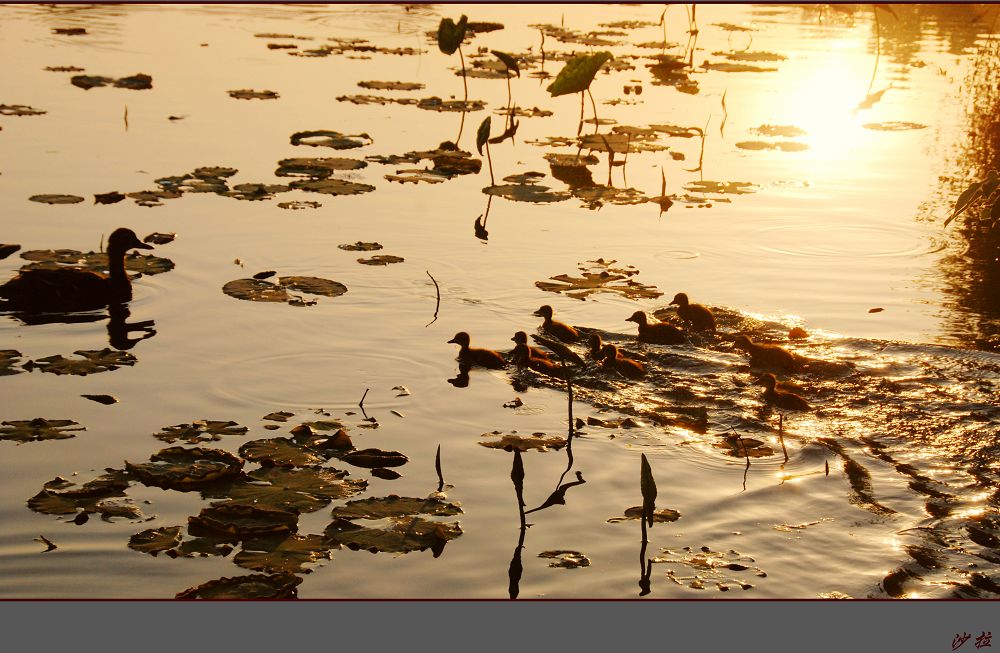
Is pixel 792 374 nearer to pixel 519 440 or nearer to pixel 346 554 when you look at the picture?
pixel 519 440

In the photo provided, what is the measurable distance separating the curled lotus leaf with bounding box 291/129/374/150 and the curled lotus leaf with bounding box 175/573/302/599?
33.5 feet

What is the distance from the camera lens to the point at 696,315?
10.3m

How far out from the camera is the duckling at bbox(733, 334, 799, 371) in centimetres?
970

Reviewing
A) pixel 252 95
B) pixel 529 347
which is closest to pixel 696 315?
pixel 529 347

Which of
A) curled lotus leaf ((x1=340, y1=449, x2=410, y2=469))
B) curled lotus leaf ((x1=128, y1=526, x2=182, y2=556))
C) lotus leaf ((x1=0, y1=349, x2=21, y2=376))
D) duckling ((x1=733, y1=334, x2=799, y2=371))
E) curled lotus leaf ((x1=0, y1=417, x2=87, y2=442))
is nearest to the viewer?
curled lotus leaf ((x1=128, y1=526, x2=182, y2=556))

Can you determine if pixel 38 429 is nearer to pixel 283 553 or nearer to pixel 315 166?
pixel 283 553

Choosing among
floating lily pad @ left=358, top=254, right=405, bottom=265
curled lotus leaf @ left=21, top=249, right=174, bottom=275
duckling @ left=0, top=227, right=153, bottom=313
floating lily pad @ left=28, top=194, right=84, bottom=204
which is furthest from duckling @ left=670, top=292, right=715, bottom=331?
floating lily pad @ left=28, top=194, right=84, bottom=204

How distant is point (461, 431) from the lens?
27.5 ft

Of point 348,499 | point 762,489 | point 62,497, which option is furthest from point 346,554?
point 762,489

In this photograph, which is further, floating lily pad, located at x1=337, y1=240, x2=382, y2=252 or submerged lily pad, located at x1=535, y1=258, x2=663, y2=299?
floating lily pad, located at x1=337, y1=240, x2=382, y2=252

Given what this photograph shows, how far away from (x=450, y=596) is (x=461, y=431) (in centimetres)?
219

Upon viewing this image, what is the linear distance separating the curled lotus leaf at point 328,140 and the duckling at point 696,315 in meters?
6.83

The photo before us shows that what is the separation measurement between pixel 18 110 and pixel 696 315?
461 inches

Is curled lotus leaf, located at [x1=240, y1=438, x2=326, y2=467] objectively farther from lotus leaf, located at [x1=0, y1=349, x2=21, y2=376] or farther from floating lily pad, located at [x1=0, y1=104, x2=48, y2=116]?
floating lily pad, located at [x1=0, y1=104, x2=48, y2=116]
